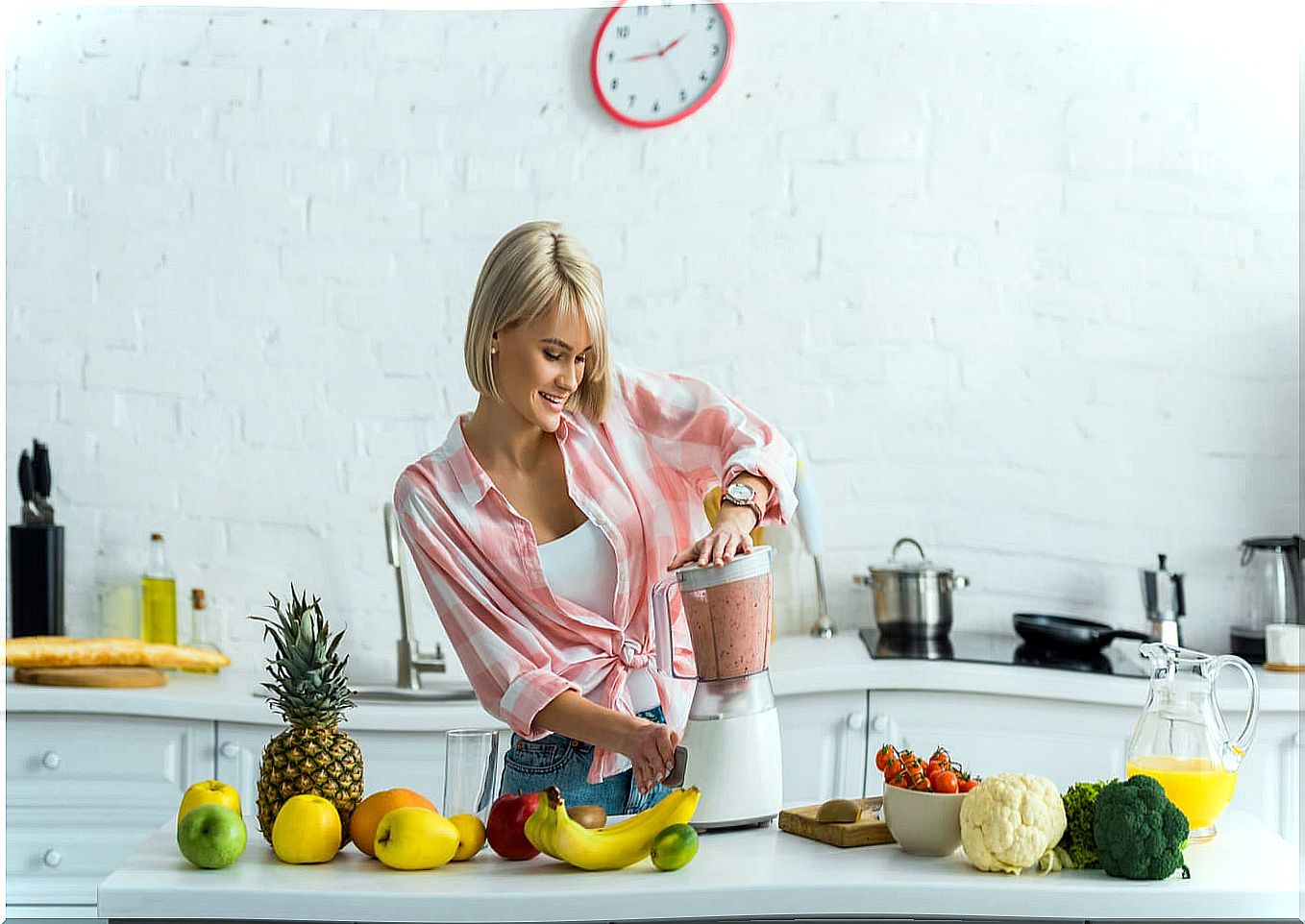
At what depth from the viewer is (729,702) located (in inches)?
68.2

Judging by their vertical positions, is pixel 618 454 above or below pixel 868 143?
below

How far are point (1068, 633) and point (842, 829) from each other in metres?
1.71

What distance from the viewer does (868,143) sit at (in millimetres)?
3467

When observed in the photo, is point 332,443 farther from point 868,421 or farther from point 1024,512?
point 1024,512

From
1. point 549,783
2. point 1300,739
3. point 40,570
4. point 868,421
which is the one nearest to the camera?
point 549,783

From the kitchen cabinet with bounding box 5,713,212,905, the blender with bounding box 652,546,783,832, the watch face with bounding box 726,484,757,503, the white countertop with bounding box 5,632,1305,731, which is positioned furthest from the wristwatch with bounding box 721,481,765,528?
the kitchen cabinet with bounding box 5,713,212,905

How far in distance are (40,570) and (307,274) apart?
0.99 m

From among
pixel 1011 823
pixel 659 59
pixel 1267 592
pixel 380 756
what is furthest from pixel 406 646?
pixel 1267 592

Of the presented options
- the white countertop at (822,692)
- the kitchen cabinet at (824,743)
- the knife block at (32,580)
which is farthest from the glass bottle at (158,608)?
the kitchen cabinet at (824,743)

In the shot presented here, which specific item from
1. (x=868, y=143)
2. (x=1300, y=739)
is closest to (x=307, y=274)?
(x=868, y=143)

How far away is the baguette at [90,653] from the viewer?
3.08 m

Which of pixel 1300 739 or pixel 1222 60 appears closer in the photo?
pixel 1300 739

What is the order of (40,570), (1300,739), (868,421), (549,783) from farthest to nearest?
(868,421), (40,570), (1300,739), (549,783)

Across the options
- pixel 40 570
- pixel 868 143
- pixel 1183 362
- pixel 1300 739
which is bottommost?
pixel 1300 739
